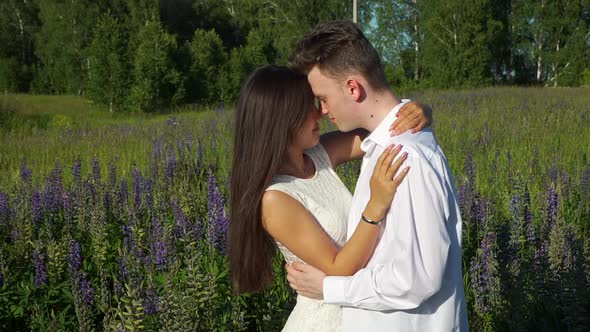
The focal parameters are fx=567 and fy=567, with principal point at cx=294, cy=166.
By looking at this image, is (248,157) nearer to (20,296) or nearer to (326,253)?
(326,253)

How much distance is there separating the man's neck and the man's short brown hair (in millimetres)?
32

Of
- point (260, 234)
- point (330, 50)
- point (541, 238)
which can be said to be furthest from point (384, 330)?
point (541, 238)

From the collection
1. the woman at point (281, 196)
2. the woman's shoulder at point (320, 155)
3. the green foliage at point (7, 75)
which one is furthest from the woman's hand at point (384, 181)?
the green foliage at point (7, 75)

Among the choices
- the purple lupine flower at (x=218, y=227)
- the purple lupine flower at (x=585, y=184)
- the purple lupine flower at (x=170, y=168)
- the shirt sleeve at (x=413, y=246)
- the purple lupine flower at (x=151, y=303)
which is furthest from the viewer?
the purple lupine flower at (x=170, y=168)

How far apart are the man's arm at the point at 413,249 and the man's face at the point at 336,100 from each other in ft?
1.20

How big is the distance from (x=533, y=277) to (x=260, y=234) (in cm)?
179

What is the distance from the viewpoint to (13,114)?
17.0 m

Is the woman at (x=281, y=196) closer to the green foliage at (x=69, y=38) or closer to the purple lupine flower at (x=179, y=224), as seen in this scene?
the purple lupine flower at (x=179, y=224)

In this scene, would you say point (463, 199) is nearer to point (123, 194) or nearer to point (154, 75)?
point (123, 194)

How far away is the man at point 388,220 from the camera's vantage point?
1494mm

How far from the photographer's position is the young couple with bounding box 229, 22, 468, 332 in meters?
1.52

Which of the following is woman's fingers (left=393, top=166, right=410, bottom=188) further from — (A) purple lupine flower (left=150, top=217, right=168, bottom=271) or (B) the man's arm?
(A) purple lupine flower (left=150, top=217, right=168, bottom=271)

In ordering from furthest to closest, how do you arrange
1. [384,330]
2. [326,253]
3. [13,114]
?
[13,114], [326,253], [384,330]

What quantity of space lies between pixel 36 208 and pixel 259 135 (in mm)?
2633
